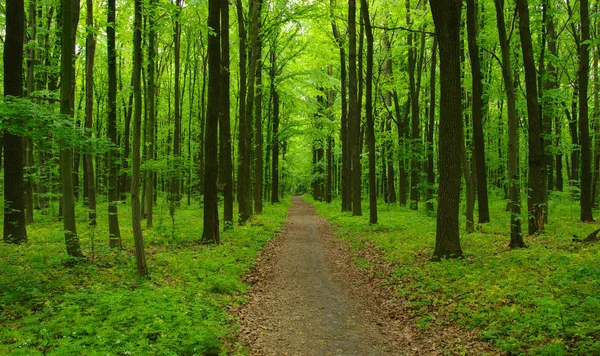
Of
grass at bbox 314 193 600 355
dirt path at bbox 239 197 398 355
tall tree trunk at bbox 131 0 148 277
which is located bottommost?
dirt path at bbox 239 197 398 355

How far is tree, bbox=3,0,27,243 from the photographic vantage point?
28.9 feet

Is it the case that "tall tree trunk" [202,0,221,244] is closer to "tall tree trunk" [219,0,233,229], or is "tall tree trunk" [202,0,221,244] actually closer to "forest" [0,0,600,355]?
"forest" [0,0,600,355]

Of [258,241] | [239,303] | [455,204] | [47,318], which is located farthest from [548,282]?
[258,241]

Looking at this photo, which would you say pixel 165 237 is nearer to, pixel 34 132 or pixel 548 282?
pixel 34 132

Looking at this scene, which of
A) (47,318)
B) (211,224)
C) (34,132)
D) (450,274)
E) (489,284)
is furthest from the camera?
(211,224)

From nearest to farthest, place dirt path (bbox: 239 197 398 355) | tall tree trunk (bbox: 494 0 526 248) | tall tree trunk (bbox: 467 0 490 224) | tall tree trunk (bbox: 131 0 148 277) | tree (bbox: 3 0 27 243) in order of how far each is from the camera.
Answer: dirt path (bbox: 239 197 398 355) < tall tree trunk (bbox: 131 0 148 277) < tree (bbox: 3 0 27 243) < tall tree trunk (bbox: 494 0 526 248) < tall tree trunk (bbox: 467 0 490 224)

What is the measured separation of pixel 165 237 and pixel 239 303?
668 centimetres

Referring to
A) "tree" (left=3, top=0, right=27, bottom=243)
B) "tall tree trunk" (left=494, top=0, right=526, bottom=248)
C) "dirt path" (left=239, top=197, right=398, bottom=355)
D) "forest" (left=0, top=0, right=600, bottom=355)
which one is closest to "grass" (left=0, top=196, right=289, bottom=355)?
"forest" (left=0, top=0, right=600, bottom=355)

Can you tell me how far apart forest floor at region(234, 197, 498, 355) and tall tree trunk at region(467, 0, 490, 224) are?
582 centimetres

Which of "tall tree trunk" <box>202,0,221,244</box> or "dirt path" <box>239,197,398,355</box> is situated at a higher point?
"tall tree trunk" <box>202,0,221,244</box>

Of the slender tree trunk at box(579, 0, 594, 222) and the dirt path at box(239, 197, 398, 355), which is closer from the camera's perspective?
the dirt path at box(239, 197, 398, 355)

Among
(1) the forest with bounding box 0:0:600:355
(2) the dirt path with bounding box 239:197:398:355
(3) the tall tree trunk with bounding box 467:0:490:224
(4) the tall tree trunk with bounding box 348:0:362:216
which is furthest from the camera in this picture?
(4) the tall tree trunk with bounding box 348:0:362:216

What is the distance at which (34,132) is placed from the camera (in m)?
6.55

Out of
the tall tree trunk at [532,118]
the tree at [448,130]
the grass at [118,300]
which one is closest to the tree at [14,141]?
the grass at [118,300]
